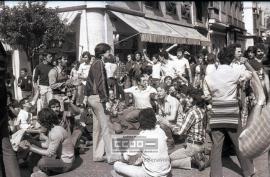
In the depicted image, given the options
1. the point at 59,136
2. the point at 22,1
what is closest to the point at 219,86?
the point at 59,136

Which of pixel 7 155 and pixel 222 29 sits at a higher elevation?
pixel 222 29

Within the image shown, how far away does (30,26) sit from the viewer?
15844 millimetres

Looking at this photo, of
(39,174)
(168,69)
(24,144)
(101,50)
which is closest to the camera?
(39,174)

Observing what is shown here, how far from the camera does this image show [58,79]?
358 inches

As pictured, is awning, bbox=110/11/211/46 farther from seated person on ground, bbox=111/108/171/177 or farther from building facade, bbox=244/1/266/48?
building facade, bbox=244/1/266/48

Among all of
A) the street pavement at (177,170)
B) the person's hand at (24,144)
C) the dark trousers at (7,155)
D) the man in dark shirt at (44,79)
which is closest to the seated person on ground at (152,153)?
the street pavement at (177,170)

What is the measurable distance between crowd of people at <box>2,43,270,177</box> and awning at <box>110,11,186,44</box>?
30.3ft

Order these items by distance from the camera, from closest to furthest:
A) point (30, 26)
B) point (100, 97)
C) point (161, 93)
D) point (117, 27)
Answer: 1. point (100, 97)
2. point (161, 93)
3. point (30, 26)
4. point (117, 27)

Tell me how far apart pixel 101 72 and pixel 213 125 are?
2.11 m

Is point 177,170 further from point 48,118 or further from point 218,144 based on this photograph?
point 48,118

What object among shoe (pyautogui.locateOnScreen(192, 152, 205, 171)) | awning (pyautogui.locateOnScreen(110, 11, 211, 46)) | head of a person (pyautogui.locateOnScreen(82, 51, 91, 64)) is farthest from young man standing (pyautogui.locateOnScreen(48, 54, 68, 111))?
awning (pyautogui.locateOnScreen(110, 11, 211, 46))

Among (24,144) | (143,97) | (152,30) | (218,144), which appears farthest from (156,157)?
(152,30)

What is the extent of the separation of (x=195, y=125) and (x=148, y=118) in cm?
136

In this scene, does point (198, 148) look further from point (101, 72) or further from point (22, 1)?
point (22, 1)
